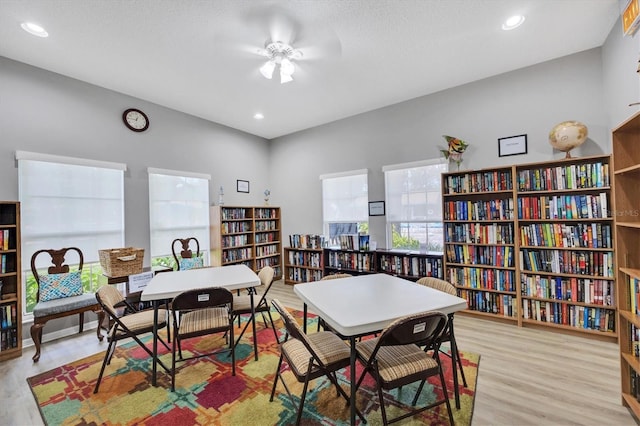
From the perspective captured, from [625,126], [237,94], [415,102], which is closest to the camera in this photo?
[625,126]

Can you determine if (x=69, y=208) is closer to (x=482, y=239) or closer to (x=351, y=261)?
(x=351, y=261)

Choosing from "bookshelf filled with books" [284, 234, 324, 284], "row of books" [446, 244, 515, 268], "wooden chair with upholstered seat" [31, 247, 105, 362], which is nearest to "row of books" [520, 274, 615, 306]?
"row of books" [446, 244, 515, 268]

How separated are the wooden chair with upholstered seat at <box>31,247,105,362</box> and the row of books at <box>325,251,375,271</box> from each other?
3.21 m

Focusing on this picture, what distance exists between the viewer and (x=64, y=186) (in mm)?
3424

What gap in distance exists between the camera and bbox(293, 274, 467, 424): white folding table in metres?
1.55

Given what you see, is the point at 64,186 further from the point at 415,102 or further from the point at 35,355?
the point at 415,102

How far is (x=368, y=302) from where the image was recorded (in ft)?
6.22

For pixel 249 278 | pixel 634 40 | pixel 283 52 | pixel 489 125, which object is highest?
pixel 283 52

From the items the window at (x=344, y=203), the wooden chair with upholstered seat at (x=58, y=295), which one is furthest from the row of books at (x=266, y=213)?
the wooden chair with upholstered seat at (x=58, y=295)

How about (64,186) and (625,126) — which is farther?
(64,186)

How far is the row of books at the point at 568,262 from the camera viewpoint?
113 inches

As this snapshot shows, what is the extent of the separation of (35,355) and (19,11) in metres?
3.12

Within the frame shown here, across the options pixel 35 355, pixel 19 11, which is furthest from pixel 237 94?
pixel 35 355

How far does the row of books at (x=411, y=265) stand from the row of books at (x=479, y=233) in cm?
39
